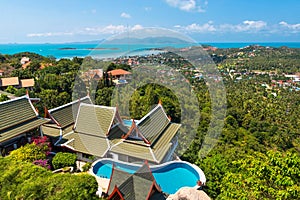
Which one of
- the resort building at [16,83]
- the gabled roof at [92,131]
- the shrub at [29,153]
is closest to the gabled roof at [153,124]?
the gabled roof at [92,131]

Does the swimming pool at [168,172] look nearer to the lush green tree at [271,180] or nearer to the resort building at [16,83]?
the lush green tree at [271,180]

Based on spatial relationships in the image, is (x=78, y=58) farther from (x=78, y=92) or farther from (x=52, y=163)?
(x=52, y=163)

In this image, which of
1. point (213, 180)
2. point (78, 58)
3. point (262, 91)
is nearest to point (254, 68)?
point (262, 91)

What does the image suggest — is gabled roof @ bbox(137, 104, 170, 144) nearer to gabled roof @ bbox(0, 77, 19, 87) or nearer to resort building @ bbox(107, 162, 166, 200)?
resort building @ bbox(107, 162, 166, 200)

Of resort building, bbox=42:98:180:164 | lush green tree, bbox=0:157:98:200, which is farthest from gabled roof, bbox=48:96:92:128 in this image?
lush green tree, bbox=0:157:98:200

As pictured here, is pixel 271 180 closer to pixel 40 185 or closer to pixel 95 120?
pixel 40 185

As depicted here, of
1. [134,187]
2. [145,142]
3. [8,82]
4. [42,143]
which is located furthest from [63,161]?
[8,82]
